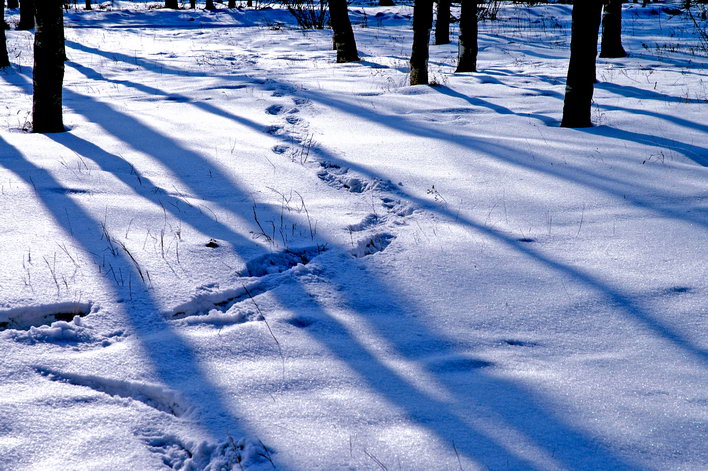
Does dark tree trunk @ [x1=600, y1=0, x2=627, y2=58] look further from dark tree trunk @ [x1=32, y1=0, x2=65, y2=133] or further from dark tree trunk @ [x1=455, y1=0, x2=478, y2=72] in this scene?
dark tree trunk @ [x1=32, y1=0, x2=65, y2=133]

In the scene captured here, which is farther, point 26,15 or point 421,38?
point 26,15

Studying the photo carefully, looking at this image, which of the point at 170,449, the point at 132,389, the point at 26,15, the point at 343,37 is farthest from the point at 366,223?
the point at 26,15

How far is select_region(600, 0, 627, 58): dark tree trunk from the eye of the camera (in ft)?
35.4

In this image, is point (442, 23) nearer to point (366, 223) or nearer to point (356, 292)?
point (366, 223)

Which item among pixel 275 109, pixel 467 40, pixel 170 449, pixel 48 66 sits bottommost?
pixel 170 449

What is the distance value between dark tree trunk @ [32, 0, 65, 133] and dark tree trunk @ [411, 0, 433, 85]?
4.43 m

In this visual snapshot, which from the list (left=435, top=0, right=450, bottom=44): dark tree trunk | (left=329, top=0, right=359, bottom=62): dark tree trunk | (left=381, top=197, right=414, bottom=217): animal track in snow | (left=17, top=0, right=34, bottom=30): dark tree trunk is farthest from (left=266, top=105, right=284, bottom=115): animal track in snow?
(left=17, top=0, right=34, bottom=30): dark tree trunk

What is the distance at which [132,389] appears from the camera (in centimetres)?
231

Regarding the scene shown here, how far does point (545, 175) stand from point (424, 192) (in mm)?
1093

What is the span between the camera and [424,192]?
452 cm

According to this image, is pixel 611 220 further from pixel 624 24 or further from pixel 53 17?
pixel 624 24

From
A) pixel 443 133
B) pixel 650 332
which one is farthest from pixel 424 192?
pixel 650 332

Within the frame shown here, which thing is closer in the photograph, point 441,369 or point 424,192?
point 441,369

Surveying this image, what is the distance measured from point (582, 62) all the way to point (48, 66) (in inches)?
217
